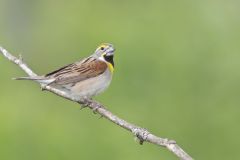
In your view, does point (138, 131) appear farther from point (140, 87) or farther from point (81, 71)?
point (140, 87)

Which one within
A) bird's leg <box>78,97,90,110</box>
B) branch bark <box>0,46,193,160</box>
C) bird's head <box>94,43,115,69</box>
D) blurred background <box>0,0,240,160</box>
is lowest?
branch bark <box>0,46,193,160</box>

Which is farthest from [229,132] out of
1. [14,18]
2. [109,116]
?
[109,116]

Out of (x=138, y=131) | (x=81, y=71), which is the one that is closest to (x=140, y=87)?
(x=81, y=71)

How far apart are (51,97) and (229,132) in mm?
3550

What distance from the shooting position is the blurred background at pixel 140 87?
802 inches

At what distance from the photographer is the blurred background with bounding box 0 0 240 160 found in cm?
2038

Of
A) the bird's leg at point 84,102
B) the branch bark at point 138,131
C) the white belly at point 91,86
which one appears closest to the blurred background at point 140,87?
the white belly at point 91,86

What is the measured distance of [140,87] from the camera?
2306 centimetres

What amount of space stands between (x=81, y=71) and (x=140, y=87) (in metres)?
13.2

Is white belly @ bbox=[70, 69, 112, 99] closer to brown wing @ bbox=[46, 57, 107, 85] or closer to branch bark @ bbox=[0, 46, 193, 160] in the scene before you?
brown wing @ bbox=[46, 57, 107, 85]

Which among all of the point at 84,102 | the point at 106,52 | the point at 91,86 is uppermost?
the point at 106,52

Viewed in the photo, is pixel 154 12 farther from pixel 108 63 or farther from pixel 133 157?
pixel 108 63

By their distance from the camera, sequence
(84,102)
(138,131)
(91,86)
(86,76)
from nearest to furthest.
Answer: (138,131)
(84,102)
(91,86)
(86,76)

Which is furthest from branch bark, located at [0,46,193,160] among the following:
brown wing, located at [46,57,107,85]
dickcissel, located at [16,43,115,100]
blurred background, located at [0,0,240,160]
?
blurred background, located at [0,0,240,160]
